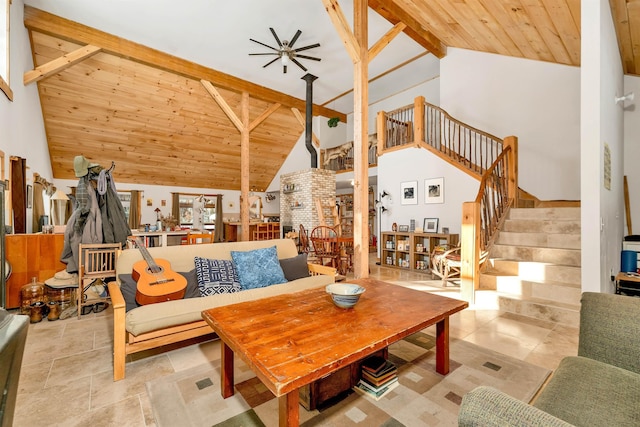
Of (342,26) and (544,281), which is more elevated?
(342,26)

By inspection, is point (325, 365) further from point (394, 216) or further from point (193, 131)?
point (193, 131)

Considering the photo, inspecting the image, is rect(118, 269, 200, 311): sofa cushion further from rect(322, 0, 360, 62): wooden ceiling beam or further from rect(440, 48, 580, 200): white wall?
rect(440, 48, 580, 200): white wall

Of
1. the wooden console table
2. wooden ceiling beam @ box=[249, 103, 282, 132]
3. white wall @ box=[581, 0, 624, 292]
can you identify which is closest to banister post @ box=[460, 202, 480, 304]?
white wall @ box=[581, 0, 624, 292]

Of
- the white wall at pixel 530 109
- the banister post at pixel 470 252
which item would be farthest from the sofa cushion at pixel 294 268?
the white wall at pixel 530 109

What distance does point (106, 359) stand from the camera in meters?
2.26

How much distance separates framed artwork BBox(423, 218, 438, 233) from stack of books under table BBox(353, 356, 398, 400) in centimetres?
428

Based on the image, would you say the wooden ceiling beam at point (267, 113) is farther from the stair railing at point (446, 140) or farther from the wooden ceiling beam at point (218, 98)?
the stair railing at point (446, 140)

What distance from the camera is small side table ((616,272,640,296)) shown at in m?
3.07

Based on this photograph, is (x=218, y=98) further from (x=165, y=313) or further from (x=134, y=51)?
(x=165, y=313)

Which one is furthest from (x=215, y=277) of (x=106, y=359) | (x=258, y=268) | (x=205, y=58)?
(x=205, y=58)

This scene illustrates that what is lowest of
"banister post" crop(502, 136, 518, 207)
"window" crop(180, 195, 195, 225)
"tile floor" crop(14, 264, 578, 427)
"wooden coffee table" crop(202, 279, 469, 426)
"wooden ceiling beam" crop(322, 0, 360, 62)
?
"tile floor" crop(14, 264, 578, 427)

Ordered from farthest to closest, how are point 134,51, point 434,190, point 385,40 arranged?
point 434,190 < point 134,51 < point 385,40

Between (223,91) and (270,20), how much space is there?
2915 millimetres

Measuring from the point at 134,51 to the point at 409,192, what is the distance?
249 inches
